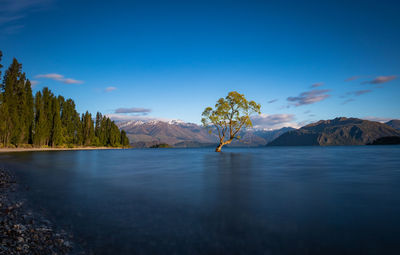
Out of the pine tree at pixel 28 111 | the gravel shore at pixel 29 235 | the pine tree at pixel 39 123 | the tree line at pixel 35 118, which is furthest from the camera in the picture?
the pine tree at pixel 39 123

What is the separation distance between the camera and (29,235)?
5.04 m

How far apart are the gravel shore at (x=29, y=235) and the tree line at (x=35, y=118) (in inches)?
2748

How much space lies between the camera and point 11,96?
6375 centimetres

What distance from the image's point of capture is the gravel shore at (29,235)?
14.4 ft

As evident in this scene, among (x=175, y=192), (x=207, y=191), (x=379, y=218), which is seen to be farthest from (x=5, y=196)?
(x=379, y=218)

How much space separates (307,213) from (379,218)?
6.03ft

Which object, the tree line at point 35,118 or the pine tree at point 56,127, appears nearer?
the tree line at point 35,118

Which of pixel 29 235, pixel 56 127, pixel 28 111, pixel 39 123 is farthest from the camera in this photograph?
pixel 56 127

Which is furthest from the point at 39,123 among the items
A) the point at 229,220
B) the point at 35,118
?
the point at 229,220

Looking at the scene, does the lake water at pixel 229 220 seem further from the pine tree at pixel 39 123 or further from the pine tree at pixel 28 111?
the pine tree at pixel 39 123

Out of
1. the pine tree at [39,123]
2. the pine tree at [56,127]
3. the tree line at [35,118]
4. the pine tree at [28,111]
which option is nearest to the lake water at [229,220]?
the tree line at [35,118]

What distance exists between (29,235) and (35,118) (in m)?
89.4

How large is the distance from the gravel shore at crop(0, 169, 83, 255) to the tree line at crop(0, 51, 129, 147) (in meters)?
69.8

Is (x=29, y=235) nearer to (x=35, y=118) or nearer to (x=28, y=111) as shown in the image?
(x=28, y=111)
